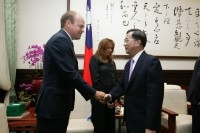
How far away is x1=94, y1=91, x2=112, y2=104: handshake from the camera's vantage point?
230 cm

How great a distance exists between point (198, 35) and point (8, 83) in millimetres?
3023

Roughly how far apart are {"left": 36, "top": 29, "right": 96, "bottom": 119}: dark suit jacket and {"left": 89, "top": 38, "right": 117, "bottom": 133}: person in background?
1.07 m

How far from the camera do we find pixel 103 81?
124 inches

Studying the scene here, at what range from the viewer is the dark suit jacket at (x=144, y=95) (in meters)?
2.12

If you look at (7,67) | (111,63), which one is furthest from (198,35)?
(7,67)

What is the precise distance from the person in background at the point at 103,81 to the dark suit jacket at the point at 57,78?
1.07 meters

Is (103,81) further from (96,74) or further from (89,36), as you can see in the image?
(89,36)

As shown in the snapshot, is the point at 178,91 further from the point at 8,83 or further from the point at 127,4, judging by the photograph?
the point at 8,83

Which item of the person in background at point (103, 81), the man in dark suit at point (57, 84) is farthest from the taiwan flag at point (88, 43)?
the man in dark suit at point (57, 84)

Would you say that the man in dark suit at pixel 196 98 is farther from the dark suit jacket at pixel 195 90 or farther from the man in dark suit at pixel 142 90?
the man in dark suit at pixel 142 90

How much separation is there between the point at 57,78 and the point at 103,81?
1.19 metres

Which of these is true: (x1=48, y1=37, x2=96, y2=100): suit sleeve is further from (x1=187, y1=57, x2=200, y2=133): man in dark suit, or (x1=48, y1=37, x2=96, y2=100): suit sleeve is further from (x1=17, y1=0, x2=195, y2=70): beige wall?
(x1=17, y1=0, x2=195, y2=70): beige wall

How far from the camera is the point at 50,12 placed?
3.95 metres

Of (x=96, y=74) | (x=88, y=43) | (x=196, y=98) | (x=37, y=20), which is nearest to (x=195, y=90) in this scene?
(x=196, y=98)
